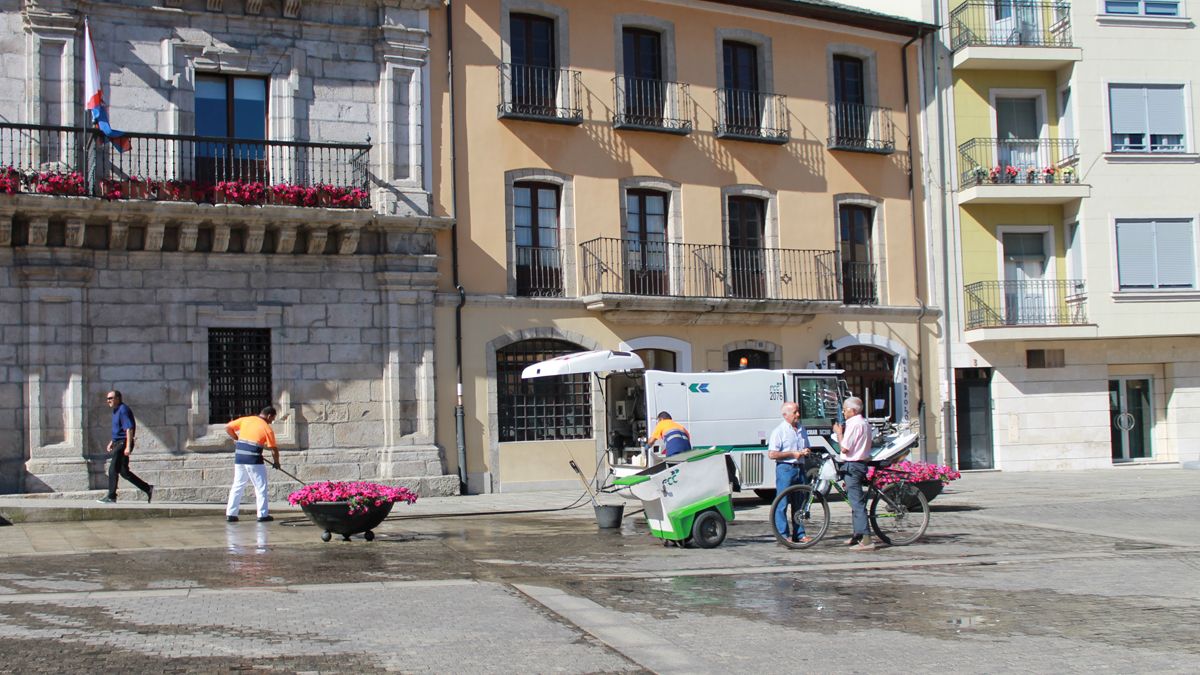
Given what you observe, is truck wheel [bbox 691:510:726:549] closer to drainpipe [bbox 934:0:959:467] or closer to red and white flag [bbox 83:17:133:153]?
red and white flag [bbox 83:17:133:153]

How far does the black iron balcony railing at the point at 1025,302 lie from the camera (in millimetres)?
27281

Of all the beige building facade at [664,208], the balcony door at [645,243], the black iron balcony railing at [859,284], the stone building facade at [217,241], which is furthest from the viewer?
the black iron balcony railing at [859,284]

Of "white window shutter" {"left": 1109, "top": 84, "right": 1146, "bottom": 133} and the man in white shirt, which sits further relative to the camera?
"white window shutter" {"left": 1109, "top": 84, "right": 1146, "bottom": 133}

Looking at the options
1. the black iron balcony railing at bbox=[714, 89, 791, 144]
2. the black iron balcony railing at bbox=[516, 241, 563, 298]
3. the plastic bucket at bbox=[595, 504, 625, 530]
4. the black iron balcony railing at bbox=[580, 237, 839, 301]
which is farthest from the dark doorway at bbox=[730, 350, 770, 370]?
the plastic bucket at bbox=[595, 504, 625, 530]

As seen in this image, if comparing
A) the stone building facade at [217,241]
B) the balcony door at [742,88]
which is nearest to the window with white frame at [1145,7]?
the balcony door at [742,88]

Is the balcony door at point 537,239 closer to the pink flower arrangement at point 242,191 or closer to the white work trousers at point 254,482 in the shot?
the pink flower arrangement at point 242,191

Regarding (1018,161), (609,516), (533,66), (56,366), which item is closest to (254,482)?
(609,516)

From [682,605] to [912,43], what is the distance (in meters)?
21.1

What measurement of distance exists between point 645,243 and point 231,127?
8.05 m

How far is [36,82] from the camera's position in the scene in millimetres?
19453

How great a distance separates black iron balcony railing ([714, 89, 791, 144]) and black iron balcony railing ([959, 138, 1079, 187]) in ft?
15.1

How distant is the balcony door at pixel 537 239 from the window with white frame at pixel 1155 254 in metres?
12.9

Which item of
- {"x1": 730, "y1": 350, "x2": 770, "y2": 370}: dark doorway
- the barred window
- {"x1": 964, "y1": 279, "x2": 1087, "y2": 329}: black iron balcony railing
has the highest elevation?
{"x1": 964, "y1": 279, "x2": 1087, "y2": 329}: black iron balcony railing

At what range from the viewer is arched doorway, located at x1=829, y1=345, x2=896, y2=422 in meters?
26.6
